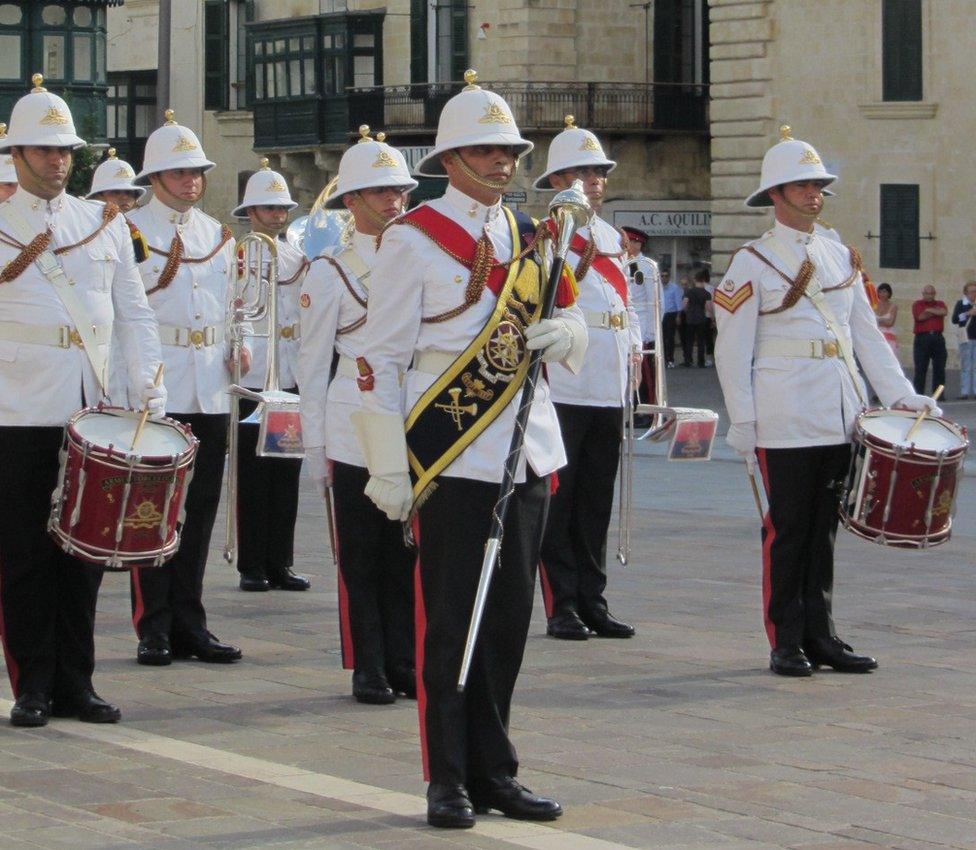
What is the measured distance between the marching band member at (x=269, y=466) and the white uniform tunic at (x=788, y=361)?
315 cm

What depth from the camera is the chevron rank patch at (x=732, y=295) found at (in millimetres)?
9570

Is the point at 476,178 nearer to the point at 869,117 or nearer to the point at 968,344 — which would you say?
the point at 968,344

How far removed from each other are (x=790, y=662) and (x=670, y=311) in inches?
1287

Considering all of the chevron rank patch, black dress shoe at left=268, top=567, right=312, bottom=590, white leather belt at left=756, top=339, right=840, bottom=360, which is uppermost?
the chevron rank patch

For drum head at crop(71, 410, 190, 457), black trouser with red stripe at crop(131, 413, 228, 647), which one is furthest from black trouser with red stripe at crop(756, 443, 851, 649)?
drum head at crop(71, 410, 190, 457)

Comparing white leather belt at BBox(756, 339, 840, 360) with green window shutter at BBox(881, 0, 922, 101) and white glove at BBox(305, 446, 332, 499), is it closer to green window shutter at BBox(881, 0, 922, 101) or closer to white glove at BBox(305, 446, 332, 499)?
white glove at BBox(305, 446, 332, 499)

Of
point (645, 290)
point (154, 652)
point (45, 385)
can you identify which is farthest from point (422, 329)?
point (645, 290)

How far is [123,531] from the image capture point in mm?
8117

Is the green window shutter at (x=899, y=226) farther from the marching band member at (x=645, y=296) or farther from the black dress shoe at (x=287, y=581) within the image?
the black dress shoe at (x=287, y=581)

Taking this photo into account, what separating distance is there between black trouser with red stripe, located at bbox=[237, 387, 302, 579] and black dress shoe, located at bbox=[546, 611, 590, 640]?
7.10 ft

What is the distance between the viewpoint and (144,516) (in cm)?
815

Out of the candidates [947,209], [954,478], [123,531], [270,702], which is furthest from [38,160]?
[947,209]

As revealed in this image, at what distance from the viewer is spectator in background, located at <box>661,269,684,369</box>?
41.0 m

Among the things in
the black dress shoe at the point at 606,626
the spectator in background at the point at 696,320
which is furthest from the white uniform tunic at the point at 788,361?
the spectator in background at the point at 696,320
